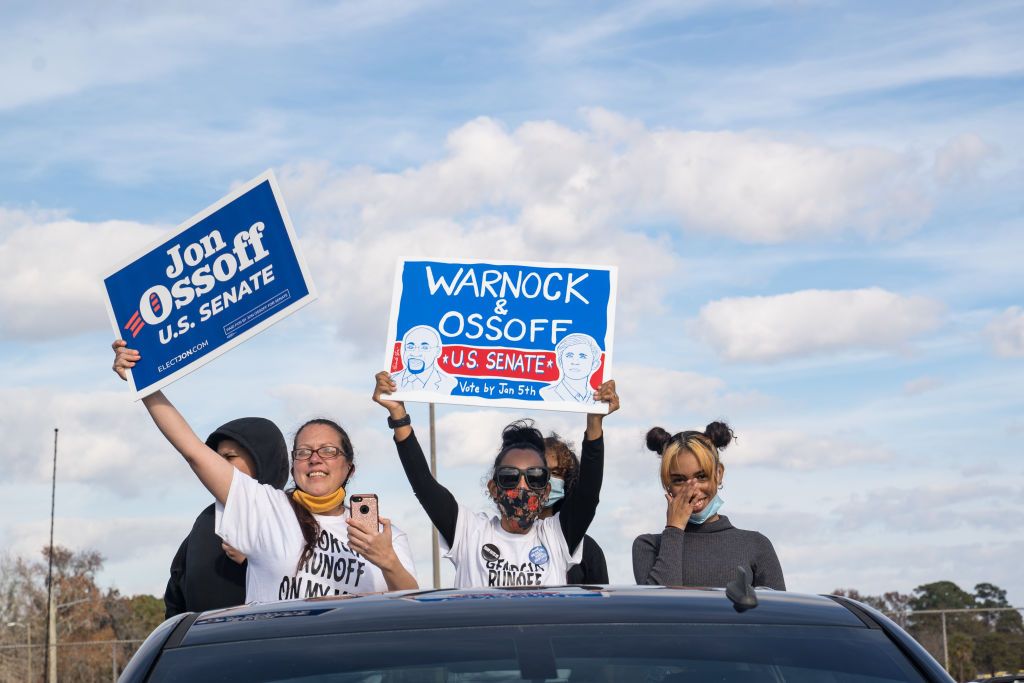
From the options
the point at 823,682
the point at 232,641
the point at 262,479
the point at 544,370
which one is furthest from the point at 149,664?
the point at 544,370

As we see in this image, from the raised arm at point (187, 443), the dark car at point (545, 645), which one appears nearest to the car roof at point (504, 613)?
the dark car at point (545, 645)

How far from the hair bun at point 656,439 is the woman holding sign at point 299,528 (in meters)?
1.79

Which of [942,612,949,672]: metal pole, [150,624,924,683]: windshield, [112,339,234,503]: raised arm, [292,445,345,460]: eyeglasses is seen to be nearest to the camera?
[150,624,924,683]: windshield

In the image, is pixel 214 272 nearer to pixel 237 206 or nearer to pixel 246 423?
pixel 237 206

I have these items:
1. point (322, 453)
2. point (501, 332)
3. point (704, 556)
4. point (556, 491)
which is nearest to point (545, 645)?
point (322, 453)

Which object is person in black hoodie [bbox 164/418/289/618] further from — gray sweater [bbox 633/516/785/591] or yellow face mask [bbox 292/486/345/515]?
gray sweater [bbox 633/516/785/591]

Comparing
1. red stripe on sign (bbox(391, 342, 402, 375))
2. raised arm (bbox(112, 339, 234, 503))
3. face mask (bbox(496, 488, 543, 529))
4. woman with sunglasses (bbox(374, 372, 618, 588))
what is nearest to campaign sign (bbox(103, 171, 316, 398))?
raised arm (bbox(112, 339, 234, 503))

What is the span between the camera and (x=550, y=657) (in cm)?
252

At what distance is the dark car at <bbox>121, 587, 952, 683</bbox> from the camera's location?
2.54 m

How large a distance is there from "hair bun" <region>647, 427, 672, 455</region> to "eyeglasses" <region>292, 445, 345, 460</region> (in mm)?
1843

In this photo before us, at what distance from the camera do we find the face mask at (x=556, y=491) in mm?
6637

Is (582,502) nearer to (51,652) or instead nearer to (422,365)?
(422,365)

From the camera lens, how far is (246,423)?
6.51 meters

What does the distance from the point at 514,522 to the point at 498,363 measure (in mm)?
1614
